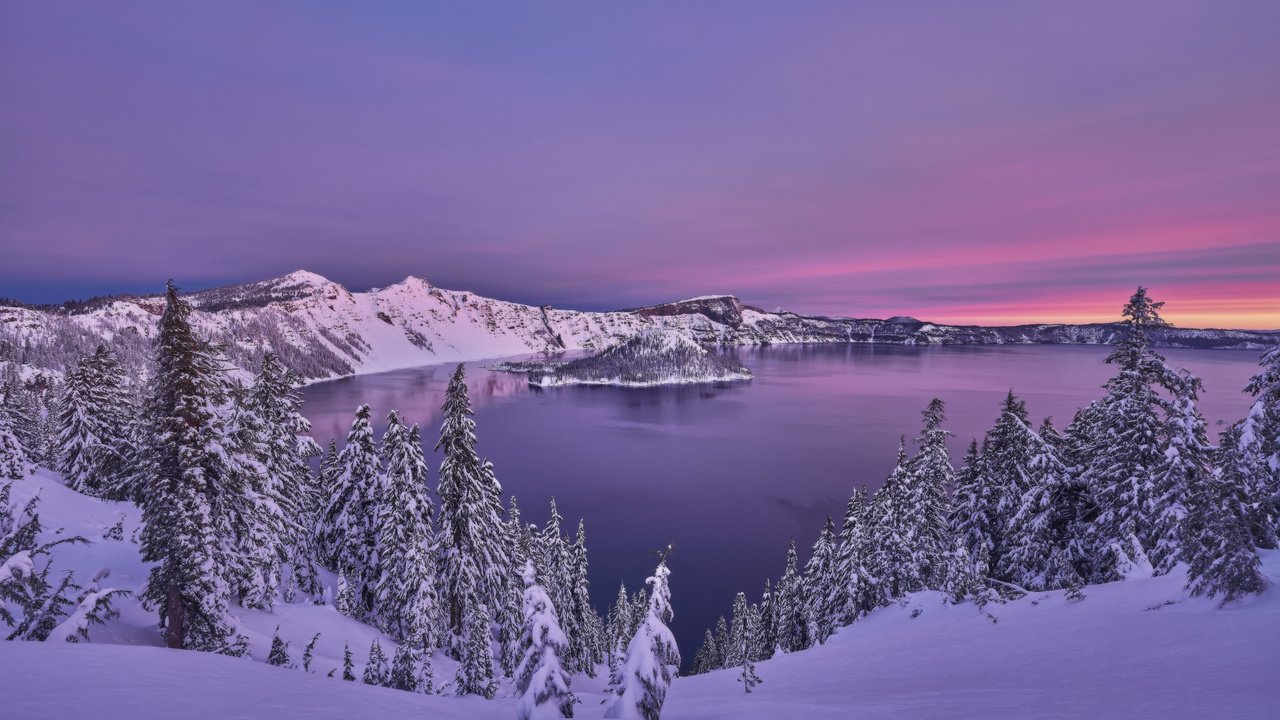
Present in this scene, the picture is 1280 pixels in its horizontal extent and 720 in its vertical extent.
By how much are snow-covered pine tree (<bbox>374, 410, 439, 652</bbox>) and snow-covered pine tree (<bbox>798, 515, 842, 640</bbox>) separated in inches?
617

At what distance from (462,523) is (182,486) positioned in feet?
38.8

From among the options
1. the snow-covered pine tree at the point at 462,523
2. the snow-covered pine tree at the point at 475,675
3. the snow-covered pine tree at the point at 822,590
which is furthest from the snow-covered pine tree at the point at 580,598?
the snow-covered pine tree at the point at 475,675

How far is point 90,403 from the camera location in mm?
34688

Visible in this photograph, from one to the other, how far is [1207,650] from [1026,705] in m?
3.18

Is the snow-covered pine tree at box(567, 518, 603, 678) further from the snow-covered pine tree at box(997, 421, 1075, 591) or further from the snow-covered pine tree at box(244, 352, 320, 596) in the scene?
the snow-covered pine tree at box(997, 421, 1075, 591)

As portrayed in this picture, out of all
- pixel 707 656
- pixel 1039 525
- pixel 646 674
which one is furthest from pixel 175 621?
pixel 707 656

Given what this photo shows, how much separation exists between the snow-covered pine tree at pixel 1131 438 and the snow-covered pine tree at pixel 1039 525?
1610 millimetres

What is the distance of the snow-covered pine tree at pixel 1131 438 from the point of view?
18484 mm

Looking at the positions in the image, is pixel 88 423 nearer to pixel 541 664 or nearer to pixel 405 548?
pixel 405 548

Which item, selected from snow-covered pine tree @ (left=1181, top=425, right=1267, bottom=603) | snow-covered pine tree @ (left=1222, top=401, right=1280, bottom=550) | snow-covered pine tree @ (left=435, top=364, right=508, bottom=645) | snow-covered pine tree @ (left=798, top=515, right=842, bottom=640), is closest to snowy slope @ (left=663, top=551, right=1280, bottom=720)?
snow-covered pine tree @ (left=1181, top=425, right=1267, bottom=603)

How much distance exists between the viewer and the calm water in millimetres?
56281

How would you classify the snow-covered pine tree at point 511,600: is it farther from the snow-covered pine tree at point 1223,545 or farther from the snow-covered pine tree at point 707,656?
the snow-covered pine tree at point 1223,545

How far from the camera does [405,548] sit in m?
22.3

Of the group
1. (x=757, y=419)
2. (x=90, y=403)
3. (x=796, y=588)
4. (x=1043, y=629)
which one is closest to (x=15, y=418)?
(x=90, y=403)
